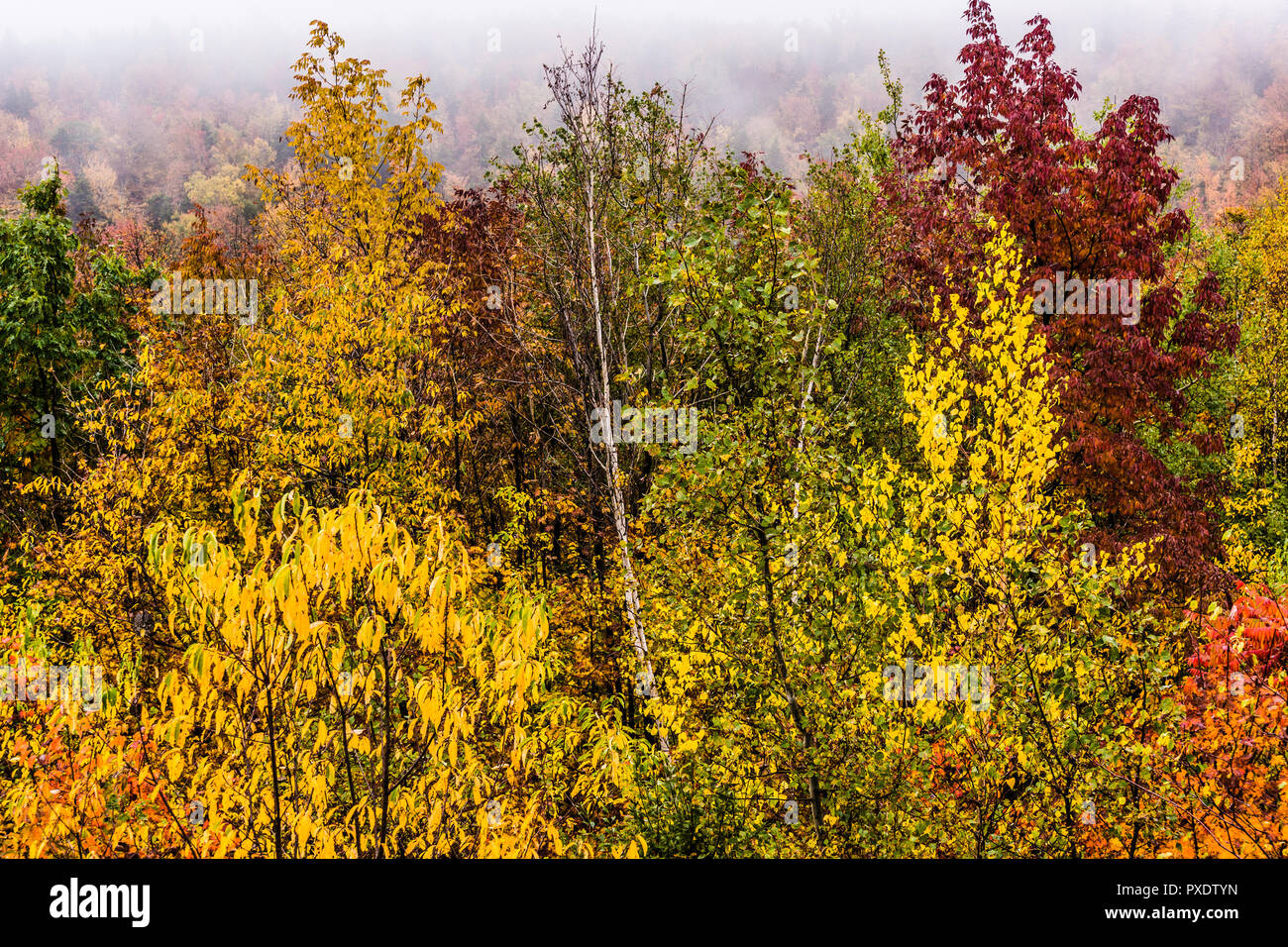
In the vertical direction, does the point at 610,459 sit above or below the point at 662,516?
above

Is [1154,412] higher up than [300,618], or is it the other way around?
[1154,412]

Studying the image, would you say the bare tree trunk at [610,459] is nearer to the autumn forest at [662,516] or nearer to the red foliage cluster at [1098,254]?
the autumn forest at [662,516]

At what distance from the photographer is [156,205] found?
96188 mm

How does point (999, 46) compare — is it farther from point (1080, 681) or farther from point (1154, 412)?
point (1080, 681)

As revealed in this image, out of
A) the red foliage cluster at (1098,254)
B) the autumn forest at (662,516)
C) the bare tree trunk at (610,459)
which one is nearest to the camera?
the autumn forest at (662,516)

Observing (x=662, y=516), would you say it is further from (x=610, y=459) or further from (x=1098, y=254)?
(x=1098, y=254)

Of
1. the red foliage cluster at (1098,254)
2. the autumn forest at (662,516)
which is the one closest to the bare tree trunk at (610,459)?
the autumn forest at (662,516)

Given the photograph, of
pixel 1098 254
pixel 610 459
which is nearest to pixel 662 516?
pixel 610 459

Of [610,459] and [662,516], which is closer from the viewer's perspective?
[662,516]

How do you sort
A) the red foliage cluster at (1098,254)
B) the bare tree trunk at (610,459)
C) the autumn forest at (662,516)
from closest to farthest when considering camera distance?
the autumn forest at (662,516) → the red foliage cluster at (1098,254) → the bare tree trunk at (610,459)

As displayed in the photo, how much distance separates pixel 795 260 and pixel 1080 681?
3.52m

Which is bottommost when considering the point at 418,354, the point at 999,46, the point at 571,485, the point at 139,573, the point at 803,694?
the point at 803,694

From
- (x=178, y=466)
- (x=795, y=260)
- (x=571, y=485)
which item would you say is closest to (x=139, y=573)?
(x=178, y=466)
